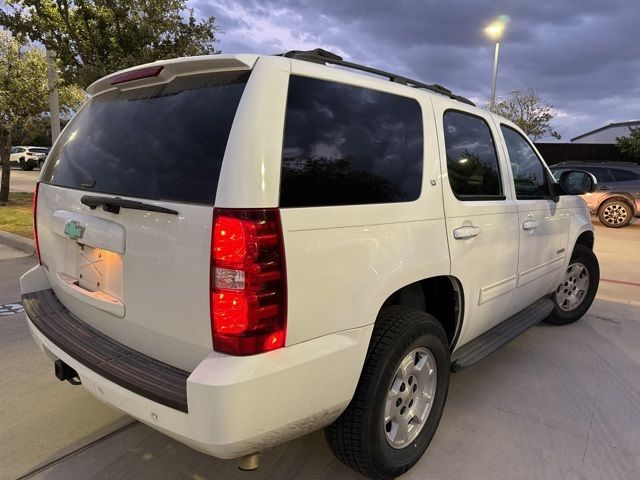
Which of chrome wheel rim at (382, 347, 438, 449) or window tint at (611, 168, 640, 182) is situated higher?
window tint at (611, 168, 640, 182)

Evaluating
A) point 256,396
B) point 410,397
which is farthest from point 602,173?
point 256,396

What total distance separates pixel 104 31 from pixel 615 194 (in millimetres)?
12645

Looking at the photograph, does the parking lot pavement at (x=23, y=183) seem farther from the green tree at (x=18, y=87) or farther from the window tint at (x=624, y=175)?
the window tint at (x=624, y=175)

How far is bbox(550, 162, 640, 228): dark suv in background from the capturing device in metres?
12.8

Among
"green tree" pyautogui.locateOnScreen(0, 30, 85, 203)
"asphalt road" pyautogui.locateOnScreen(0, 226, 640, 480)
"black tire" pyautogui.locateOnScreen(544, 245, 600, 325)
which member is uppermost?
"green tree" pyautogui.locateOnScreen(0, 30, 85, 203)

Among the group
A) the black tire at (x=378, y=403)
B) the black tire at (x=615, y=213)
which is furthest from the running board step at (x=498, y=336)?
the black tire at (x=615, y=213)

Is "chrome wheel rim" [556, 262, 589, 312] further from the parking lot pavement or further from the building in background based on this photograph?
the building in background

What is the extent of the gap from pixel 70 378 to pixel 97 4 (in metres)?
6.98

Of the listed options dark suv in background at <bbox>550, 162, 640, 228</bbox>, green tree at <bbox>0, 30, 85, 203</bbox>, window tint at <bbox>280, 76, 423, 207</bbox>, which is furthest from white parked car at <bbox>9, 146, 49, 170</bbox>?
window tint at <bbox>280, 76, 423, 207</bbox>

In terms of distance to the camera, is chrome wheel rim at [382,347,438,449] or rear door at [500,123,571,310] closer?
chrome wheel rim at [382,347,438,449]

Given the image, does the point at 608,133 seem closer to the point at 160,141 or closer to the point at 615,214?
the point at 615,214

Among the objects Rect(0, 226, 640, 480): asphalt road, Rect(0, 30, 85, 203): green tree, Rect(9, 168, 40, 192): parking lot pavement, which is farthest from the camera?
Rect(9, 168, 40, 192): parking lot pavement

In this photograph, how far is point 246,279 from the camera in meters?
1.73

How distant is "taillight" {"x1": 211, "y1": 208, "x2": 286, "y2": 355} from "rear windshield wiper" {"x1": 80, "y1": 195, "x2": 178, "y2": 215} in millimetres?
276
